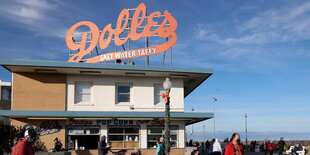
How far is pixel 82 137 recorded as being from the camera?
2523cm

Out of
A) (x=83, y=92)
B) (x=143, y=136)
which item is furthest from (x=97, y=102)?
(x=143, y=136)

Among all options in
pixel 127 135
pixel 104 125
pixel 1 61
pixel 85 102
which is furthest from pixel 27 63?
pixel 127 135

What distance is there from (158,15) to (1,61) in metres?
11.3

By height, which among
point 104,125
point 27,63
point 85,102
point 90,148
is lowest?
point 90,148

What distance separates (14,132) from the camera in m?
19.5

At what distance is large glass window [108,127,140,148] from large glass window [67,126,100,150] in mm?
1046

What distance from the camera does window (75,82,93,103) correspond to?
25.3 meters

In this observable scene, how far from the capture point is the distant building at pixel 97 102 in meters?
23.8

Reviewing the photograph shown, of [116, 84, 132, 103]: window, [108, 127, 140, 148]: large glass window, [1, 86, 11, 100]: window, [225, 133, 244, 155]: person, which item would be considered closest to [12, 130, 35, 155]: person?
[225, 133, 244, 155]: person

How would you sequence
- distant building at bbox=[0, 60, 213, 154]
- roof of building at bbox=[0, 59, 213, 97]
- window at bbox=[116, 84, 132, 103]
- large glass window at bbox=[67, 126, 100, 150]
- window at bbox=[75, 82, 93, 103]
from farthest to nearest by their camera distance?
1. window at bbox=[116, 84, 132, 103]
2. window at bbox=[75, 82, 93, 103]
3. large glass window at bbox=[67, 126, 100, 150]
4. distant building at bbox=[0, 60, 213, 154]
5. roof of building at bbox=[0, 59, 213, 97]

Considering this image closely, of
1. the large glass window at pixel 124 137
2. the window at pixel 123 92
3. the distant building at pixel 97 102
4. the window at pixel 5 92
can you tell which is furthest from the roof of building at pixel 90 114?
the window at pixel 5 92

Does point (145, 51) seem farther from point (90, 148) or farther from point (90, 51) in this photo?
point (90, 148)

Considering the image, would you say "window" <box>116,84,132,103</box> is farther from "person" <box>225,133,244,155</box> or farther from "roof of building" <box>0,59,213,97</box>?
"person" <box>225,133,244,155</box>

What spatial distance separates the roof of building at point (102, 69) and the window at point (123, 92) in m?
0.88
